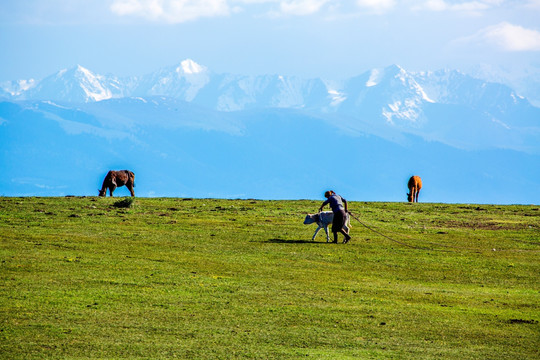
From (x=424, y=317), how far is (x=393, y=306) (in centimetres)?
148

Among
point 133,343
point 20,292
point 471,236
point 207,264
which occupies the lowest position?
point 133,343

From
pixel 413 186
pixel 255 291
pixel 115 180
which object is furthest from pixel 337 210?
pixel 413 186

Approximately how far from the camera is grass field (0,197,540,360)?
19.1 meters

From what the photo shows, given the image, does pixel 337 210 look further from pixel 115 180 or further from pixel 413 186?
pixel 413 186

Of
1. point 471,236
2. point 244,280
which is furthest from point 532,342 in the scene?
point 471,236

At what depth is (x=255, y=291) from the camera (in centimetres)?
2516

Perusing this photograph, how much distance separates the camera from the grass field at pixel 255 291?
1912 cm

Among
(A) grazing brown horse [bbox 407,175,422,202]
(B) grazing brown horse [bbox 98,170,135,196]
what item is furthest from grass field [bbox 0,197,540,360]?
(A) grazing brown horse [bbox 407,175,422,202]

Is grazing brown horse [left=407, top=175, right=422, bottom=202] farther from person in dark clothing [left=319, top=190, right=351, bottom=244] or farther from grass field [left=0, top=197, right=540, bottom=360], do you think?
person in dark clothing [left=319, top=190, right=351, bottom=244]

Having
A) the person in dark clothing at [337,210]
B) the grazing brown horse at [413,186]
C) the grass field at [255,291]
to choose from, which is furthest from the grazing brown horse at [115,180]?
the person in dark clothing at [337,210]

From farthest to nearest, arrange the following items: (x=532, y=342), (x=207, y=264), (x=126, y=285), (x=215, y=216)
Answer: (x=215, y=216)
(x=207, y=264)
(x=126, y=285)
(x=532, y=342)

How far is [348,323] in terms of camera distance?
21.5 metres

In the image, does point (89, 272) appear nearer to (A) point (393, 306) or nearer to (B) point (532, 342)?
(A) point (393, 306)

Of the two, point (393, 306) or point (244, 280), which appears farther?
point (244, 280)
